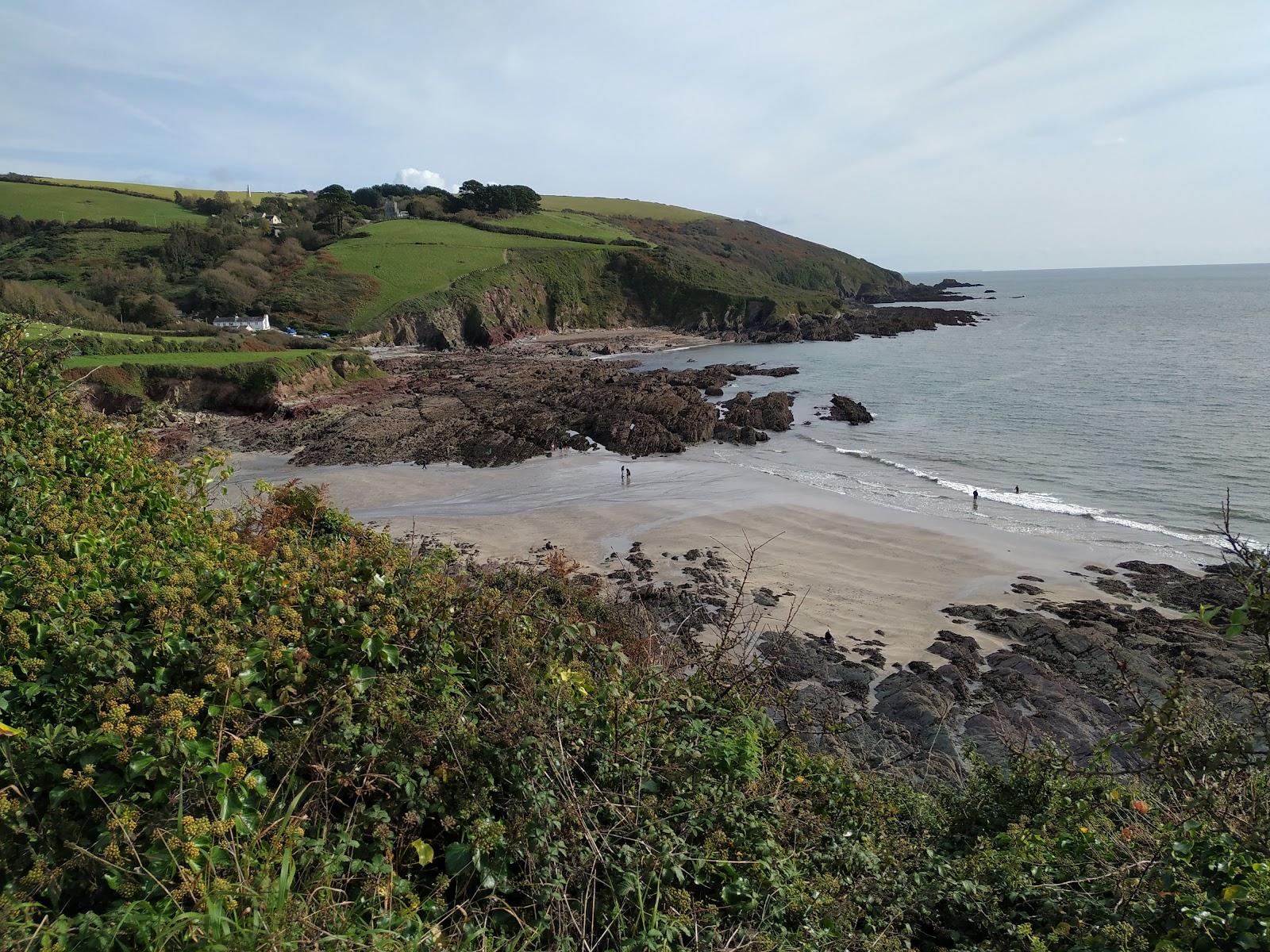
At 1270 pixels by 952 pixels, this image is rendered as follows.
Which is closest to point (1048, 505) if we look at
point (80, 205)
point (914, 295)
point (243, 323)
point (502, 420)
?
point (502, 420)

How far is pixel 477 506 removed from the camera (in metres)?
23.1

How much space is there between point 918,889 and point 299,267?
7473 centimetres

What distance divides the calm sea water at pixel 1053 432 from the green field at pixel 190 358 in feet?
84.8

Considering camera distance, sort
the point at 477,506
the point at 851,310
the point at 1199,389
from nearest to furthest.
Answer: the point at 477,506
the point at 1199,389
the point at 851,310

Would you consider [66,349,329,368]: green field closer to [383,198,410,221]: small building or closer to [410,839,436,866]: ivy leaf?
[410,839,436,866]: ivy leaf

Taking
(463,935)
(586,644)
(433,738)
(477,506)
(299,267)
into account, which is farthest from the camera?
(299,267)

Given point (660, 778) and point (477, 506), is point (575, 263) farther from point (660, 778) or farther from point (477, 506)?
point (660, 778)

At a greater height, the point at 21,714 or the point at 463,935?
the point at 21,714

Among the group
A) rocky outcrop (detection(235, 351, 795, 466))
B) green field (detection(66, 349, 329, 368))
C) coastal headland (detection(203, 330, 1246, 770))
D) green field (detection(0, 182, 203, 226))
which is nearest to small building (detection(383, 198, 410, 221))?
green field (detection(0, 182, 203, 226))

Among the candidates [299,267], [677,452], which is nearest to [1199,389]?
[677,452]

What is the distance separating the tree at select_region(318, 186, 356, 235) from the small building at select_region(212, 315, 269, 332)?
31559mm

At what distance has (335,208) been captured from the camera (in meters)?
87.8

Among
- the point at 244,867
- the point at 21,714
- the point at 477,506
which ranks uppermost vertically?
the point at 21,714

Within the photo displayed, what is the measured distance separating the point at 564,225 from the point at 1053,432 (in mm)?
82460
